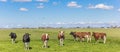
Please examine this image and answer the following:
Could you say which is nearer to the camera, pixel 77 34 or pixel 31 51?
pixel 31 51

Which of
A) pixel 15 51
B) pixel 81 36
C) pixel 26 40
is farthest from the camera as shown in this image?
pixel 81 36

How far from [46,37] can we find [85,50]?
600 centimetres

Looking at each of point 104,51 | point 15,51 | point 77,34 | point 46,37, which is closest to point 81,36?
point 77,34

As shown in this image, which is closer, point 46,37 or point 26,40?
point 26,40

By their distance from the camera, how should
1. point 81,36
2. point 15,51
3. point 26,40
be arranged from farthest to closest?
point 81,36 → point 26,40 → point 15,51

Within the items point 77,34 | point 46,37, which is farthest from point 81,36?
point 46,37

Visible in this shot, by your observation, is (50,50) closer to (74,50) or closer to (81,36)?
(74,50)

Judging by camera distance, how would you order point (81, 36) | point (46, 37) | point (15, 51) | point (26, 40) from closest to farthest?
1. point (15, 51)
2. point (26, 40)
3. point (46, 37)
4. point (81, 36)

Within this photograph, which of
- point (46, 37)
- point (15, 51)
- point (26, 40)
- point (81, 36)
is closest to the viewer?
point (15, 51)

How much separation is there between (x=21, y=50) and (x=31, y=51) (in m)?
1.38

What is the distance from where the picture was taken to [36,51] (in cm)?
2959

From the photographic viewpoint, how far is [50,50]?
30391mm

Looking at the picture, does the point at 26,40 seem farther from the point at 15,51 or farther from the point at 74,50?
the point at 74,50

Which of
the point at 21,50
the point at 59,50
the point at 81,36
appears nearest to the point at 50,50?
the point at 59,50
